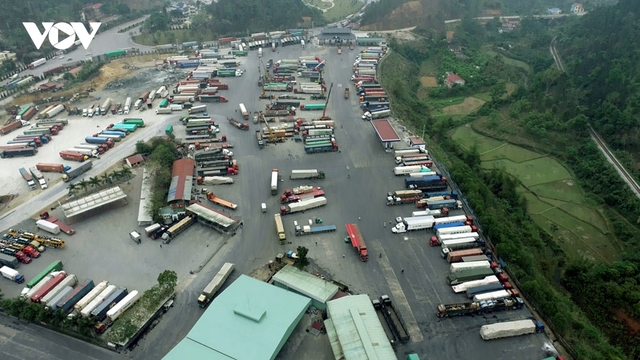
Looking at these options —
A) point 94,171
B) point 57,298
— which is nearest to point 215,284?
point 57,298

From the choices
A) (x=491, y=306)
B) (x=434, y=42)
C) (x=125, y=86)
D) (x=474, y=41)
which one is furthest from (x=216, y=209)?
(x=474, y=41)

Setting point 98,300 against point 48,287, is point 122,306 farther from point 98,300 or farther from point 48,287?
point 48,287

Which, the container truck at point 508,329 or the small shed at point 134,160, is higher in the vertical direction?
the small shed at point 134,160

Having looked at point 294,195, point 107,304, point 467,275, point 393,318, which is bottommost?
point 467,275

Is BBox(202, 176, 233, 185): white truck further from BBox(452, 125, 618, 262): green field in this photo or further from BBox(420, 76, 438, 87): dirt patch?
BBox(420, 76, 438, 87): dirt patch

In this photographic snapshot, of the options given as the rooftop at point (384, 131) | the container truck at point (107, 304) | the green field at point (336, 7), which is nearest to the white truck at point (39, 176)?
the container truck at point (107, 304)

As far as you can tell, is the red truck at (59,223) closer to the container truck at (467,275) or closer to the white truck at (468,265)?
the container truck at (467,275)

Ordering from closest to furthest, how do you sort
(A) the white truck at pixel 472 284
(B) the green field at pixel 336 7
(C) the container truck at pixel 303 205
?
(A) the white truck at pixel 472 284 < (C) the container truck at pixel 303 205 < (B) the green field at pixel 336 7
